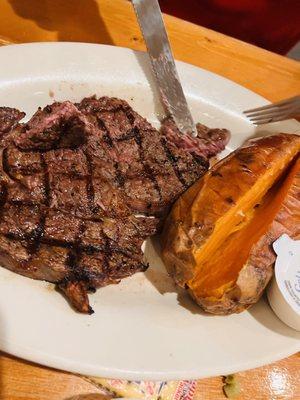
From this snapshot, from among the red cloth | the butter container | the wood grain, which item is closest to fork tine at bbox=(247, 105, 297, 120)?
the wood grain

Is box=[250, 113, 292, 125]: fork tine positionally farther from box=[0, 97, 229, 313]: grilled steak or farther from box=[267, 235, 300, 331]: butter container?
box=[267, 235, 300, 331]: butter container

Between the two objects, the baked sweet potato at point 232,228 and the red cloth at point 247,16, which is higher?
the red cloth at point 247,16

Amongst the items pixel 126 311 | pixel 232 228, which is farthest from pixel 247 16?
pixel 126 311

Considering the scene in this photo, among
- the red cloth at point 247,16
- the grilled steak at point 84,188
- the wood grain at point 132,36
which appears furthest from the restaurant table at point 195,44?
the grilled steak at point 84,188

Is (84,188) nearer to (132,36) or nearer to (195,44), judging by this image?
(132,36)

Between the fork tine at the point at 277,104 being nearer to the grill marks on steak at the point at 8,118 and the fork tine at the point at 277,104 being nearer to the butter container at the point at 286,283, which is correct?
the butter container at the point at 286,283

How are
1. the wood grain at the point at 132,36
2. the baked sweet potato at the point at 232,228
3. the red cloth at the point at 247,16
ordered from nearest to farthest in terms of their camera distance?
the baked sweet potato at the point at 232,228 < the wood grain at the point at 132,36 < the red cloth at the point at 247,16
